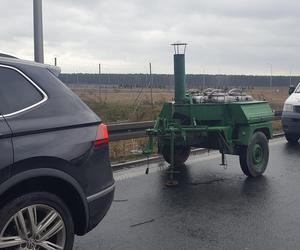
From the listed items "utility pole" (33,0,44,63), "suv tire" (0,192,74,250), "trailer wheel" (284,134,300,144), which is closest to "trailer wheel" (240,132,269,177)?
"utility pole" (33,0,44,63)

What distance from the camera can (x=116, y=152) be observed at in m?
10.4

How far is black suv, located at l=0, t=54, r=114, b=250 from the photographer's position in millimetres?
3605

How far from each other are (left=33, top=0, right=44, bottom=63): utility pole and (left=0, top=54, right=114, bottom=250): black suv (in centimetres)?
441

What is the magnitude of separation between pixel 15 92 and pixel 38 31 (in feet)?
16.1

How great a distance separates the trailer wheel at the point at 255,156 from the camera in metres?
8.29

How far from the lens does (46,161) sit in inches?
148

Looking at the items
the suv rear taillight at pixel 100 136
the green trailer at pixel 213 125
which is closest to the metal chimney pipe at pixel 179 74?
the green trailer at pixel 213 125

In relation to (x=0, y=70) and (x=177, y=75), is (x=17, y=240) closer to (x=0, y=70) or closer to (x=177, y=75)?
(x=0, y=70)

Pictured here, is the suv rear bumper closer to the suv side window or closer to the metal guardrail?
the suv side window

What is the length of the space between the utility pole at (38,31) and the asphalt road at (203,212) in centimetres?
255

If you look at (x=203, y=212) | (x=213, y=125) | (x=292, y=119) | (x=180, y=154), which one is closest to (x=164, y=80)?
(x=292, y=119)

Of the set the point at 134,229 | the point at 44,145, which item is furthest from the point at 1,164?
the point at 134,229

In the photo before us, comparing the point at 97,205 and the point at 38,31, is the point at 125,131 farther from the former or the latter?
the point at 97,205

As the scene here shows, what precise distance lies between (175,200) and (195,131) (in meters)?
1.54
